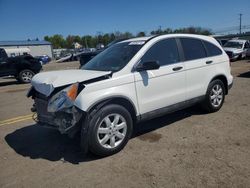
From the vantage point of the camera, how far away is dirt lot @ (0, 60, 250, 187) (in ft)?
11.8

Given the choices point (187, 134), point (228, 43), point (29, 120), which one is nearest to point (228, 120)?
point (187, 134)

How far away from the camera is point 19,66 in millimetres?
14906

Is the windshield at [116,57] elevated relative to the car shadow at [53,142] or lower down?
elevated

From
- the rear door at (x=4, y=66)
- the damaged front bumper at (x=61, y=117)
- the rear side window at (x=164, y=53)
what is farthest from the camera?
the rear door at (x=4, y=66)

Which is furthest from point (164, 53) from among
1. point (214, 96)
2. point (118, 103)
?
point (214, 96)

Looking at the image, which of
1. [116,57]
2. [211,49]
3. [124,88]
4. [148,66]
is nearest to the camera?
[124,88]

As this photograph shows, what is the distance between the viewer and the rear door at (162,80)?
4.74 metres

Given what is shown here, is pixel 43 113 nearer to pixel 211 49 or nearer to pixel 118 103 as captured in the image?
pixel 118 103

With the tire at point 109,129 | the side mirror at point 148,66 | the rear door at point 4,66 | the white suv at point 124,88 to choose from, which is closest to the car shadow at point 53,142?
the tire at point 109,129

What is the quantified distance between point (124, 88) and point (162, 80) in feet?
2.88

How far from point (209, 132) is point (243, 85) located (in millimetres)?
5230

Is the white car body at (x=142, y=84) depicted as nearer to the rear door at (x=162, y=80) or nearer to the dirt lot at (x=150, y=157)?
the rear door at (x=162, y=80)

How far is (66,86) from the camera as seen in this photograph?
4.30m

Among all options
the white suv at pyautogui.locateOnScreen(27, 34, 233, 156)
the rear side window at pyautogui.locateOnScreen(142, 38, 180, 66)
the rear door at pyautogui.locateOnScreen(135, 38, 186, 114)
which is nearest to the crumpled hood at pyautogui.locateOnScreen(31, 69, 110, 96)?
the white suv at pyautogui.locateOnScreen(27, 34, 233, 156)
